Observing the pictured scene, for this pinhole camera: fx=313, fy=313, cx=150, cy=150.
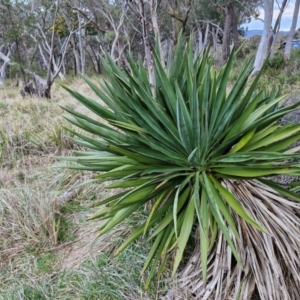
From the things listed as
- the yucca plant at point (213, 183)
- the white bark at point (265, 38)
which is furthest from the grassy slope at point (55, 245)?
the white bark at point (265, 38)

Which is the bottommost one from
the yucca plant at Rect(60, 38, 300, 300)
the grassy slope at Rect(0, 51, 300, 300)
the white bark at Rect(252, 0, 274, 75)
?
the grassy slope at Rect(0, 51, 300, 300)

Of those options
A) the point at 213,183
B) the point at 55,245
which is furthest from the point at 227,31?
the point at 213,183

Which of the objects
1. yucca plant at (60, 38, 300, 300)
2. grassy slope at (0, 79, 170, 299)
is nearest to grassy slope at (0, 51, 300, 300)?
grassy slope at (0, 79, 170, 299)

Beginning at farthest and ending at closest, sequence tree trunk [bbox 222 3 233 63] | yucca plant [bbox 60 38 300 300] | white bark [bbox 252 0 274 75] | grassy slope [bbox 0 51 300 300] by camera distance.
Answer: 1. tree trunk [bbox 222 3 233 63]
2. white bark [bbox 252 0 274 75]
3. grassy slope [bbox 0 51 300 300]
4. yucca plant [bbox 60 38 300 300]

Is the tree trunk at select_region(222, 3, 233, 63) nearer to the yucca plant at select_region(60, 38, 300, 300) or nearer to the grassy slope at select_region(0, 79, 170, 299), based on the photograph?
the grassy slope at select_region(0, 79, 170, 299)

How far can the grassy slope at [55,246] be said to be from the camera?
105 inches

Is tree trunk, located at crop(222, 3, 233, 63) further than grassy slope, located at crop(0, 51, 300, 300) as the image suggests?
Yes

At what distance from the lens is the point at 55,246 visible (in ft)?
10.9

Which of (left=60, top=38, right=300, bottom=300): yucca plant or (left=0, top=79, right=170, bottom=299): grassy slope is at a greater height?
(left=60, top=38, right=300, bottom=300): yucca plant

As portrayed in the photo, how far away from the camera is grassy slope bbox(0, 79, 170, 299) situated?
2678 mm

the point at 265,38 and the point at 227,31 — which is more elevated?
the point at 227,31

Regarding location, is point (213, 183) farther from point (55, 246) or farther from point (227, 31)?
point (227, 31)

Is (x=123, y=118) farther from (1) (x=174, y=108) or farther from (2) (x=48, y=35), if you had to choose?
(2) (x=48, y=35)

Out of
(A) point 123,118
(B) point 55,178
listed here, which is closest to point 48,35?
(B) point 55,178
